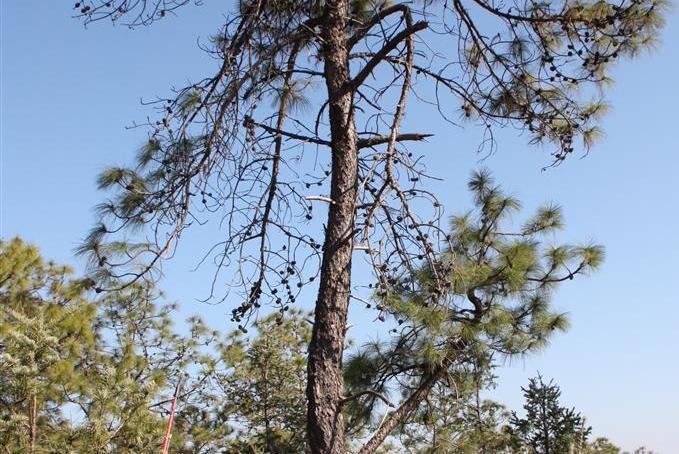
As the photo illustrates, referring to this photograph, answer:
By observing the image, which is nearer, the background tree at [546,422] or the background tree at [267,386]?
the background tree at [546,422]

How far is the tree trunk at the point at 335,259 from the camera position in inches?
141

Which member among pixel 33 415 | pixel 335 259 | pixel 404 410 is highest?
pixel 33 415

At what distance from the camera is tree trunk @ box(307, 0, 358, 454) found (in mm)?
3586

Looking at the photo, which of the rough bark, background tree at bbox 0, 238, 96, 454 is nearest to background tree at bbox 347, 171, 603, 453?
the rough bark

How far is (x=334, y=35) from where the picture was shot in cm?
423

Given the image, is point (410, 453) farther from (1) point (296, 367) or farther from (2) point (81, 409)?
(2) point (81, 409)

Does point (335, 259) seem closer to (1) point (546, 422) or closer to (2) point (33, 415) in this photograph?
(1) point (546, 422)

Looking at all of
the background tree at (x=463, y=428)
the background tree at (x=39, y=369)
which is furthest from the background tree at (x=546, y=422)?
the background tree at (x=39, y=369)

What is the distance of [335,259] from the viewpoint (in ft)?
12.6

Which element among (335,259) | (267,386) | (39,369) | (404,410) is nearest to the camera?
(335,259)

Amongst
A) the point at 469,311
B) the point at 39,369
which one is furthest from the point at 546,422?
the point at 39,369

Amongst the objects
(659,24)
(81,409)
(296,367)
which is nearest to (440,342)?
(659,24)

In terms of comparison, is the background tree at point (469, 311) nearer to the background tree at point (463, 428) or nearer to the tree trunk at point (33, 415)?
the background tree at point (463, 428)

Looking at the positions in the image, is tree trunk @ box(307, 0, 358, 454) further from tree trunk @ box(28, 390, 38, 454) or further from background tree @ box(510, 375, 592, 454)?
tree trunk @ box(28, 390, 38, 454)
